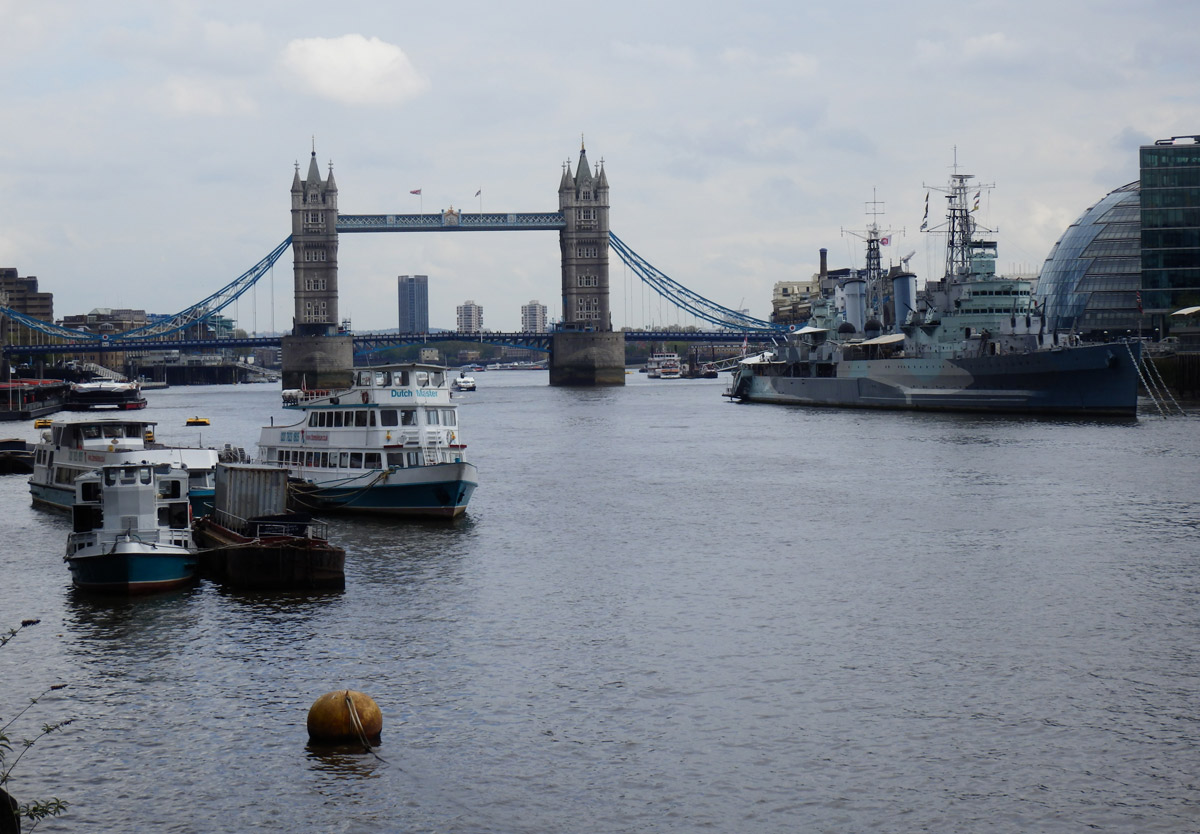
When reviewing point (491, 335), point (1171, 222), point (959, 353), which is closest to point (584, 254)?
point (491, 335)

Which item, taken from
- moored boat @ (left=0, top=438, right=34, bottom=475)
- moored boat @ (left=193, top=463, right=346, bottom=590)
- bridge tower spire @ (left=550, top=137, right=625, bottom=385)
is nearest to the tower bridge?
bridge tower spire @ (left=550, top=137, right=625, bottom=385)

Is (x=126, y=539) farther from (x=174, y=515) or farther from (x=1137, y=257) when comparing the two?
(x=1137, y=257)

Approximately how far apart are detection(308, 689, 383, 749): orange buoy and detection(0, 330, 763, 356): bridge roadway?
130349 mm

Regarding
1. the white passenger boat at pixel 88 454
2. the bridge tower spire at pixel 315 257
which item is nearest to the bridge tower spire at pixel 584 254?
the bridge tower spire at pixel 315 257

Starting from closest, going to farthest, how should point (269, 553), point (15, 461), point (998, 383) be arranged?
point (269, 553)
point (15, 461)
point (998, 383)

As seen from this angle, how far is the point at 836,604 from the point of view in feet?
90.0

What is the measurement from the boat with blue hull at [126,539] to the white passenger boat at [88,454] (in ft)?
32.3

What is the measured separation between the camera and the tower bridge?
560 feet

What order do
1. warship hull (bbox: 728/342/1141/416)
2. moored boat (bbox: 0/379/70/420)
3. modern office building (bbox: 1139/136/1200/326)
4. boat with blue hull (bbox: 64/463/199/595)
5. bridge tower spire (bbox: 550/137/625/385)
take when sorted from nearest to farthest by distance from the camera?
boat with blue hull (bbox: 64/463/199/595) → warship hull (bbox: 728/342/1141/416) → moored boat (bbox: 0/379/70/420) → modern office building (bbox: 1139/136/1200/326) → bridge tower spire (bbox: 550/137/625/385)

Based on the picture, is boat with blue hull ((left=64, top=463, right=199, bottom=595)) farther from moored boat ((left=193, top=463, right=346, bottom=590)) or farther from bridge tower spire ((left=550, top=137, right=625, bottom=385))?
bridge tower spire ((left=550, top=137, right=625, bottom=385))

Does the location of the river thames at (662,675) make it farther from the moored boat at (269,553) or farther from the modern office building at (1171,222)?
the modern office building at (1171,222)

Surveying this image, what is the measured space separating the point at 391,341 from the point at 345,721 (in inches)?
6146

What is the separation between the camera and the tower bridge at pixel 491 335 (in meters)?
171

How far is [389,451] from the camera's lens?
136 feet
